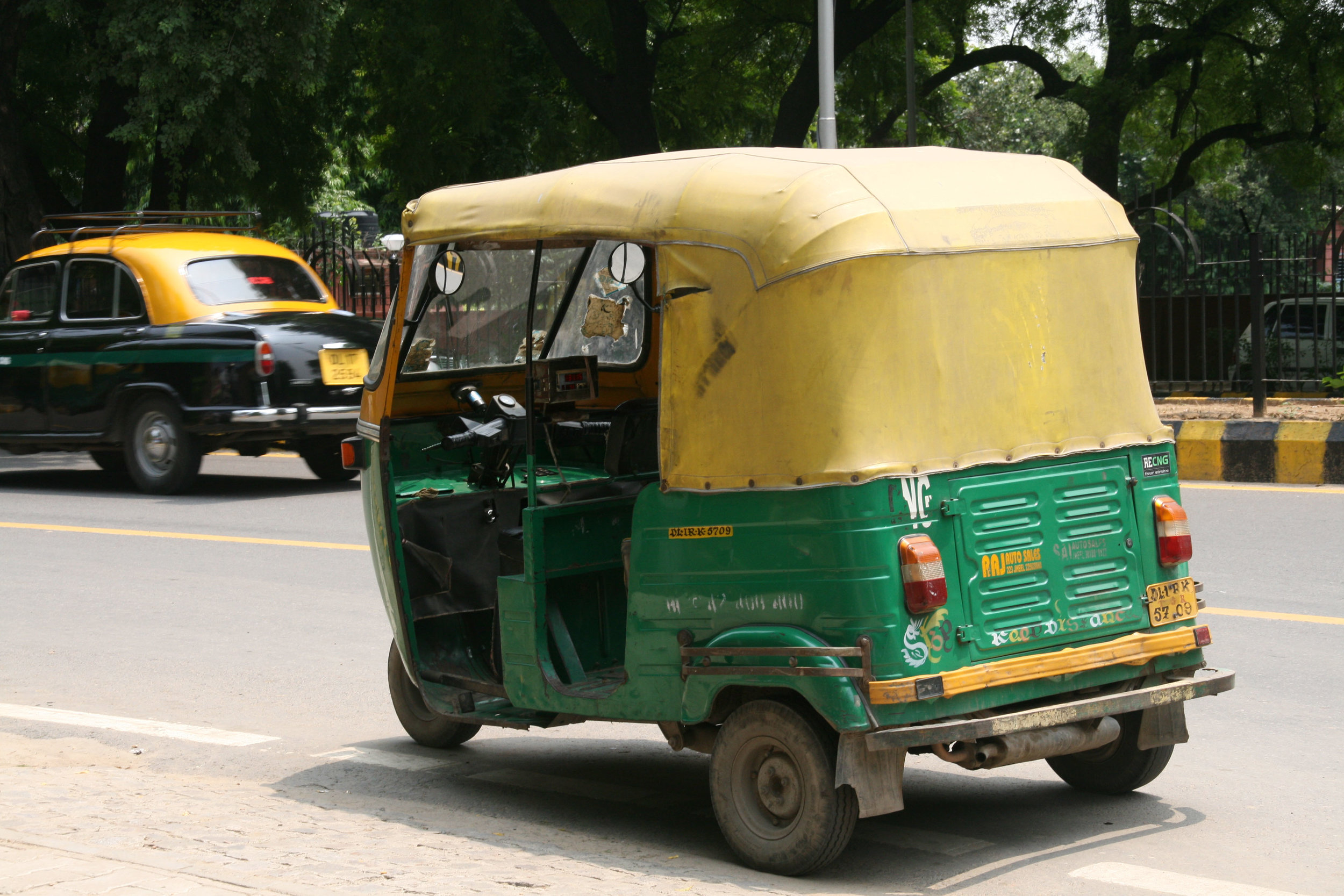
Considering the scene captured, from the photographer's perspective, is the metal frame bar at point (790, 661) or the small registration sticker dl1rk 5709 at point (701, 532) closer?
the metal frame bar at point (790, 661)

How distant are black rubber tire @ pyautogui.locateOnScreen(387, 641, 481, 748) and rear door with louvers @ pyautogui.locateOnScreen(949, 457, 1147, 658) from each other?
235cm

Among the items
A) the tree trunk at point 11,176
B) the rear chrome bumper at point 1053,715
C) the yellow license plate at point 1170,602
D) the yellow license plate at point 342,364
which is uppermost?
the tree trunk at point 11,176

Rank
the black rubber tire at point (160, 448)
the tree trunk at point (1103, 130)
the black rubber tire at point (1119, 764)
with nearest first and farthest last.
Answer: the black rubber tire at point (1119, 764), the black rubber tire at point (160, 448), the tree trunk at point (1103, 130)

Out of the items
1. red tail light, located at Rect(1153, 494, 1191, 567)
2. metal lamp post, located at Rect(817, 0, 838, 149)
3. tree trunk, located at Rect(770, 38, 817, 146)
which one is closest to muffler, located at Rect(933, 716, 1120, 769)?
red tail light, located at Rect(1153, 494, 1191, 567)

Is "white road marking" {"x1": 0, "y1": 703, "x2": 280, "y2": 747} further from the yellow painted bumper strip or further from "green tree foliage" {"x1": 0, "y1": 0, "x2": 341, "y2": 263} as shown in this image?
"green tree foliage" {"x1": 0, "y1": 0, "x2": 341, "y2": 263}

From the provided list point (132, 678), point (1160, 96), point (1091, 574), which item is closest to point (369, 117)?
point (1160, 96)

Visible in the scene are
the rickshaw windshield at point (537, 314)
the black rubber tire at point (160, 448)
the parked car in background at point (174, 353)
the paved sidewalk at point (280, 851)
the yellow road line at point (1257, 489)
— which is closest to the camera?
the paved sidewalk at point (280, 851)

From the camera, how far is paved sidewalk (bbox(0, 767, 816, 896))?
4.19 m

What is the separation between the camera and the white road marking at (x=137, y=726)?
6355 millimetres

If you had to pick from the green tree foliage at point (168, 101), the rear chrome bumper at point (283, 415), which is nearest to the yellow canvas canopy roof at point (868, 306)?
the rear chrome bumper at point (283, 415)

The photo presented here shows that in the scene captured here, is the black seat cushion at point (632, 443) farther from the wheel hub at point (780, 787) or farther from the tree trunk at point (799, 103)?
the tree trunk at point (799, 103)

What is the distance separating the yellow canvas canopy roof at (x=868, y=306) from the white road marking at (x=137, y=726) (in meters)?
2.58

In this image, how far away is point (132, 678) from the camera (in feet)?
24.4

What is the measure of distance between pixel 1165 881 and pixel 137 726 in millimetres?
4177
